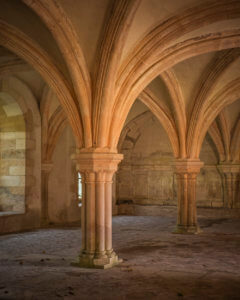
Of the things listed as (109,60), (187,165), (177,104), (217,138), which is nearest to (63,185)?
(187,165)

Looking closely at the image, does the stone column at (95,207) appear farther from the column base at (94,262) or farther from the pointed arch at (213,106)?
the pointed arch at (213,106)

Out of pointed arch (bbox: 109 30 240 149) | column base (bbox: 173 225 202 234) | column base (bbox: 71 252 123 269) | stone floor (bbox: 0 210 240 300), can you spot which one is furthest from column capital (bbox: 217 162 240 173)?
column base (bbox: 71 252 123 269)

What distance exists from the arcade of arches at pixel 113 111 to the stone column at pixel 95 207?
0.02m

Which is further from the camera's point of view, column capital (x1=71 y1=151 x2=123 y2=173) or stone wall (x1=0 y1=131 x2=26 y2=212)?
stone wall (x1=0 y1=131 x2=26 y2=212)

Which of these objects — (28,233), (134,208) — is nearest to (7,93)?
(28,233)

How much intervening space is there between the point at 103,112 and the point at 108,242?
2.07m

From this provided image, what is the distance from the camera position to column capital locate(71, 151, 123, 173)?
20.5 feet

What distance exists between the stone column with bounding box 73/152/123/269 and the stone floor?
12.1 inches

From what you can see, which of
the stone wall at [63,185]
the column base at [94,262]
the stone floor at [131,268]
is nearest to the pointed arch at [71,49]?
the column base at [94,262]

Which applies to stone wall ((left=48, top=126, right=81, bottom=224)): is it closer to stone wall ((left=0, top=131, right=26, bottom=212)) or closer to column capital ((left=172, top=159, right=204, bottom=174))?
stone wall ((left=0, top=131, right=26, bottom=212))

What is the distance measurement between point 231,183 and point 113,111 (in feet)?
29.5

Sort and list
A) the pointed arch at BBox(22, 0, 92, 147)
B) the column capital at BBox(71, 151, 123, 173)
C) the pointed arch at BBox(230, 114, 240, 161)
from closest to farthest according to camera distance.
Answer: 1. the pointed arch at BBox(22, 0, 92, 147)
2. the column capital at BBox(71, 151, 123, 173)
3. the pointed arch at BBox(230, 114, 240, 161)

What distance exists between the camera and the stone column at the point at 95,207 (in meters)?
6.27

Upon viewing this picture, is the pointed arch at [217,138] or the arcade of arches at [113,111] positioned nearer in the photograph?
the arcade of arches at [113,111]
